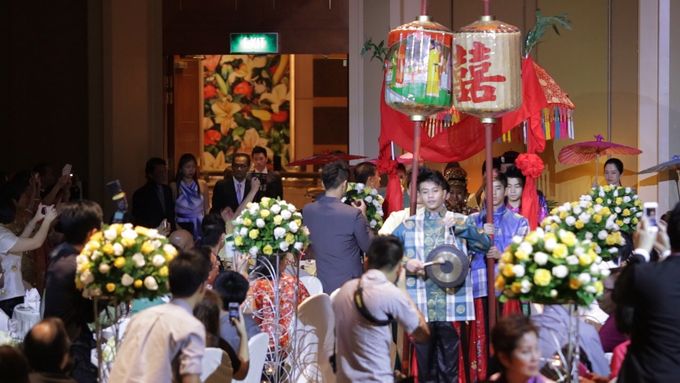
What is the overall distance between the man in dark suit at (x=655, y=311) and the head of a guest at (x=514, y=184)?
3.15 meters

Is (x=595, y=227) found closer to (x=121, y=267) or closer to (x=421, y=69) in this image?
(x=421, y=69)

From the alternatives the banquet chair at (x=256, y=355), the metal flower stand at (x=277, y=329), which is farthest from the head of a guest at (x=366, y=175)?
the banquet chair at (x=256, y=355)

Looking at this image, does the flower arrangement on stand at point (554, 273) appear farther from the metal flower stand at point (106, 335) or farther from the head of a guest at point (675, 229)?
the metal flower stand at point (106, 335)

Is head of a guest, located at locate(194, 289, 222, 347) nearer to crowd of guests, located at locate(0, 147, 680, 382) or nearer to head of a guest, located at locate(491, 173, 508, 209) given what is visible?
crowd of guests, located at locate(0, 147, 680, 382)

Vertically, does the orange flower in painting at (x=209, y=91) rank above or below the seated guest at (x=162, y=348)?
above

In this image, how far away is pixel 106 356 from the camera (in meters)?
5.88

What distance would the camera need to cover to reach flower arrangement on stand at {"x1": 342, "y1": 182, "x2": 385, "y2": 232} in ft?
28.2

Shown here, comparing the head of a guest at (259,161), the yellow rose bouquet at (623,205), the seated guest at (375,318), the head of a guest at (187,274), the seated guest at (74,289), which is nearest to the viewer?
the head of a guest at (187,274)

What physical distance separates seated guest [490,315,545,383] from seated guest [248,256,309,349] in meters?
2.49

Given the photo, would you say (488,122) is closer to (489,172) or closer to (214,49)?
(489,172)

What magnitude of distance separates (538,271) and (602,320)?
88.6 inches

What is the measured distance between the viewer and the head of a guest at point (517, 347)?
4.75 m

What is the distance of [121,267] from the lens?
5.26 meters

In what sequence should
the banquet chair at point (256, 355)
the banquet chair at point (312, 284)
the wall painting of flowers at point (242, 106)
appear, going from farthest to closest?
→ the wall painting of flowers at point (242, 106) < the banquet chair at point (312, 284) < the banquet chair at point (256, 355)
